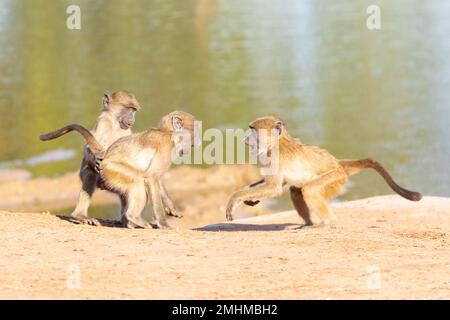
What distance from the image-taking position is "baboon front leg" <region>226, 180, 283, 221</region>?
11.1 meters

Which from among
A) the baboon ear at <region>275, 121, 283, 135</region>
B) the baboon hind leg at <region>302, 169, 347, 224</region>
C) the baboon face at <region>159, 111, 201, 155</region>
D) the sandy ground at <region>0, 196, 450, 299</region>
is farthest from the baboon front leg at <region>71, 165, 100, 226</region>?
the baboon hind leg at <region>302, 169, 347, 224</region>

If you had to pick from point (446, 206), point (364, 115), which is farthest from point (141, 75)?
point (446, 206)

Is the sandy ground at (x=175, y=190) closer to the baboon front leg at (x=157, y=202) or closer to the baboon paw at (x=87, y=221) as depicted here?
the baboon paw at (x=87, y=221)

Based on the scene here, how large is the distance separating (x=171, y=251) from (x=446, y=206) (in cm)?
481

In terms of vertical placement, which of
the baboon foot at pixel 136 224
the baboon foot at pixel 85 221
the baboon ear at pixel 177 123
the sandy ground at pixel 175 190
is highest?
the baboon ear at pixel 177 123

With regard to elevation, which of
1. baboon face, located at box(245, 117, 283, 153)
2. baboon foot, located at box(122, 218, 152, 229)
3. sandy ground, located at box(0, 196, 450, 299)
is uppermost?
baboon face, located at box(245, 117, 283, 153)

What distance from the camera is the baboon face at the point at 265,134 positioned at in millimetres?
11328

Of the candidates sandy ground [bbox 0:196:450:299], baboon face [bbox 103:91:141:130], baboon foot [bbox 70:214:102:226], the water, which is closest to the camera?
sandy ground [bbox 0:196:450:299]

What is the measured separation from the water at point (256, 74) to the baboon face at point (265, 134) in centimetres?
808

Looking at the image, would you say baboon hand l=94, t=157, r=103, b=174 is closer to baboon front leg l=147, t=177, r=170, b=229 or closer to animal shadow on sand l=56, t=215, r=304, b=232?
baboon front leg l=147, t=177, r=170, b=229

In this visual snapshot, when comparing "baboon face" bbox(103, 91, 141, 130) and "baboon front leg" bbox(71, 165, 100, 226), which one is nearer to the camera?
"baboon front leg" bbox(71, 165, 100, 226)

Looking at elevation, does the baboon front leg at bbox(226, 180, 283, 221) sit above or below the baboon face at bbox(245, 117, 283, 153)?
below

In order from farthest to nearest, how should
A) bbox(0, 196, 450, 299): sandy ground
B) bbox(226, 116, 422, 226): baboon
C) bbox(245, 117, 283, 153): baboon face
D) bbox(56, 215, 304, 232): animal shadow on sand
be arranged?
1. bbox(56, 215, 304, 232): animal shadow on sand
2. bbox(245, 117, 283, 153): baboon face
3. bbox(226, 116, 422, 226): baboon
4. bbox(0, 196, 450, 299): sandy ground

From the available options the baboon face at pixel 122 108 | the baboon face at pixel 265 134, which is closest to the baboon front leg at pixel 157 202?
the baboon face at pixel 265 134
